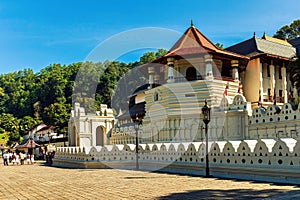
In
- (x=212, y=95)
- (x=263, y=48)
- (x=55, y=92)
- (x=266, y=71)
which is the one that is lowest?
(x=212, y=95)

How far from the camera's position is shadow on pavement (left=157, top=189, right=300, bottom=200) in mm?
9016

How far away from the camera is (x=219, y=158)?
49.0 ft

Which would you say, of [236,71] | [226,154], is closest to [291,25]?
[236,71]

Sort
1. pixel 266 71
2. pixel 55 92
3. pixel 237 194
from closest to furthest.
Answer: pixel 237 194 < pixel 266 71 < pixel 55 92

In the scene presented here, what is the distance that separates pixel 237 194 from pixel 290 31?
51.3 metres

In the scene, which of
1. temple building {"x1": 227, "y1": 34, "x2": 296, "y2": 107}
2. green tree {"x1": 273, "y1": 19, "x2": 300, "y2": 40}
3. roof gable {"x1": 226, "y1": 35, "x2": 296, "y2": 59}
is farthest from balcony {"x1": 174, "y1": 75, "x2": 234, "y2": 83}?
green tree {"x1": 273, "y1": 19, "x2": 300, "y2": 40}

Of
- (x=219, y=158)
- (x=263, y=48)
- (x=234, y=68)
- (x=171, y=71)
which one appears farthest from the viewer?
(x=263, y=48)

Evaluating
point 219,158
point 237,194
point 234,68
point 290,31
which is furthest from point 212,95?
point 290,31

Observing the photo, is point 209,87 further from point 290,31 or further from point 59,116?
point 59,116

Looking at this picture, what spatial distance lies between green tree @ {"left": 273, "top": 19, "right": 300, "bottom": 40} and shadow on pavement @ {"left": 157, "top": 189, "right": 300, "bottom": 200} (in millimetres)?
49780

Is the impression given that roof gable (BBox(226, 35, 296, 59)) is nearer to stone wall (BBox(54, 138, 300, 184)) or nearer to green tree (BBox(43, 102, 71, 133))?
stone wall (BBox(54, 138, 300, 184))

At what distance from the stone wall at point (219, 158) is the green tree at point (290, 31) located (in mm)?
42634

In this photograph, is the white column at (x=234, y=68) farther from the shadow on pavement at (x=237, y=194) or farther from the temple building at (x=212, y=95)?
the shadow on pavement at (x=237, y=194)

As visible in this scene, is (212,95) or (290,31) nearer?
(212,95)
